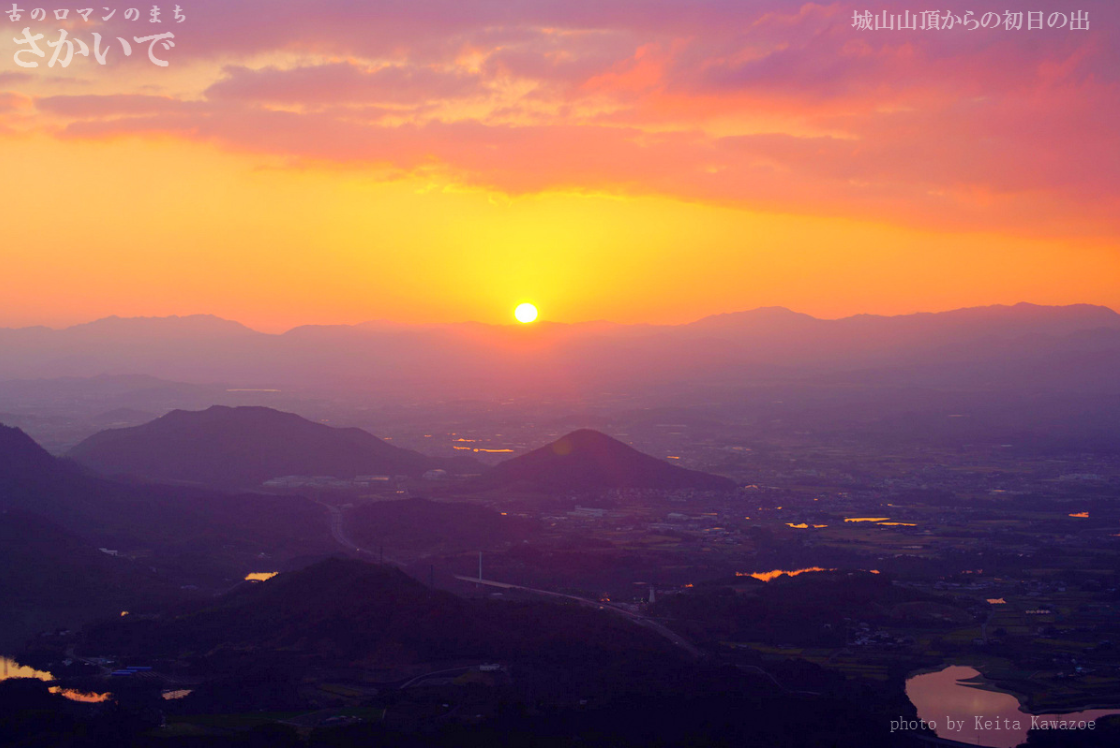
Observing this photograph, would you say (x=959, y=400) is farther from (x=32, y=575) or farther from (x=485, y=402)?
(x=32, y=575)

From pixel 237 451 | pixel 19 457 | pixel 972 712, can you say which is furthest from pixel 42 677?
pixel 237 451

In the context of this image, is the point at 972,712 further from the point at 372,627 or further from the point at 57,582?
the point at 57,582

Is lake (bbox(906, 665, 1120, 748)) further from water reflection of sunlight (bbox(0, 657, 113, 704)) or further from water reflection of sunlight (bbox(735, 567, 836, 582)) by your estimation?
water reflection of sunlight (bbox(0, 657, 113, 704))

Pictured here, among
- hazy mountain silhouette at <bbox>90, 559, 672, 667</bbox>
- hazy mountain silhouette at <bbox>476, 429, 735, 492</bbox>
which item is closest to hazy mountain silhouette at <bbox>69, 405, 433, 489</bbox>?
hazy mountain silhouette at <bbox>476, 429, 735, 492</bbox>

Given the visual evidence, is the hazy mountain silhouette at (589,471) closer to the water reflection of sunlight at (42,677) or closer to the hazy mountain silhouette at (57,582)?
the hazy mountain silhouette at (57,582)

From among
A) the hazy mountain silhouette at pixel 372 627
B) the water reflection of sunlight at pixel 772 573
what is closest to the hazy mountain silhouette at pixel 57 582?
the hazy mountain silhouette at pixel 372 627

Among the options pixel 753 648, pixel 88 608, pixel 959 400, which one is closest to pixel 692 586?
pixel 753 648
